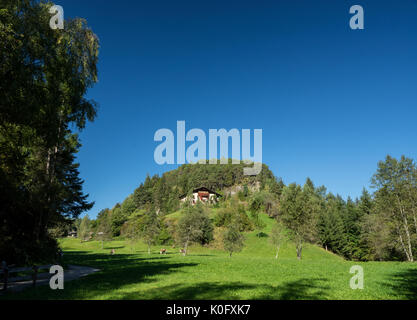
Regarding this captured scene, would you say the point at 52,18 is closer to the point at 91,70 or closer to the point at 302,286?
the point at 91,70

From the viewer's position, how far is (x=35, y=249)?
658 inches

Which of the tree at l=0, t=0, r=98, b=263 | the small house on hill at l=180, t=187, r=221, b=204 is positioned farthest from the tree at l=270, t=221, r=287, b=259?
the small house on hill at l=180, t=187, r=221, b=204

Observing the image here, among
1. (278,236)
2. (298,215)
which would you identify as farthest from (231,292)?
(278,236)

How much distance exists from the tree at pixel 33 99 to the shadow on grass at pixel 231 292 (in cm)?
846

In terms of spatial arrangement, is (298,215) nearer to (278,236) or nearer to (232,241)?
(232,241)

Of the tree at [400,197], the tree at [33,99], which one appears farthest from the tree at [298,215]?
the tree at [33,99]

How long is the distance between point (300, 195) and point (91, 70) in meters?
38.0

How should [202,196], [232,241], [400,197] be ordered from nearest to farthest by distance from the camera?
1. [400,197]
2. [232,241]
3. [202,196]

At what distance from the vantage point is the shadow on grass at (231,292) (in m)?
9.26

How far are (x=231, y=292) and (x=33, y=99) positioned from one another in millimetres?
11336

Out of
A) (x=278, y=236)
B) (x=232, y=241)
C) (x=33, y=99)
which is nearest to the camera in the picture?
(x=33, y=99)

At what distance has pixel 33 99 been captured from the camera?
32.8 feet

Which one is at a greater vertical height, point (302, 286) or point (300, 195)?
point (300, 195)
